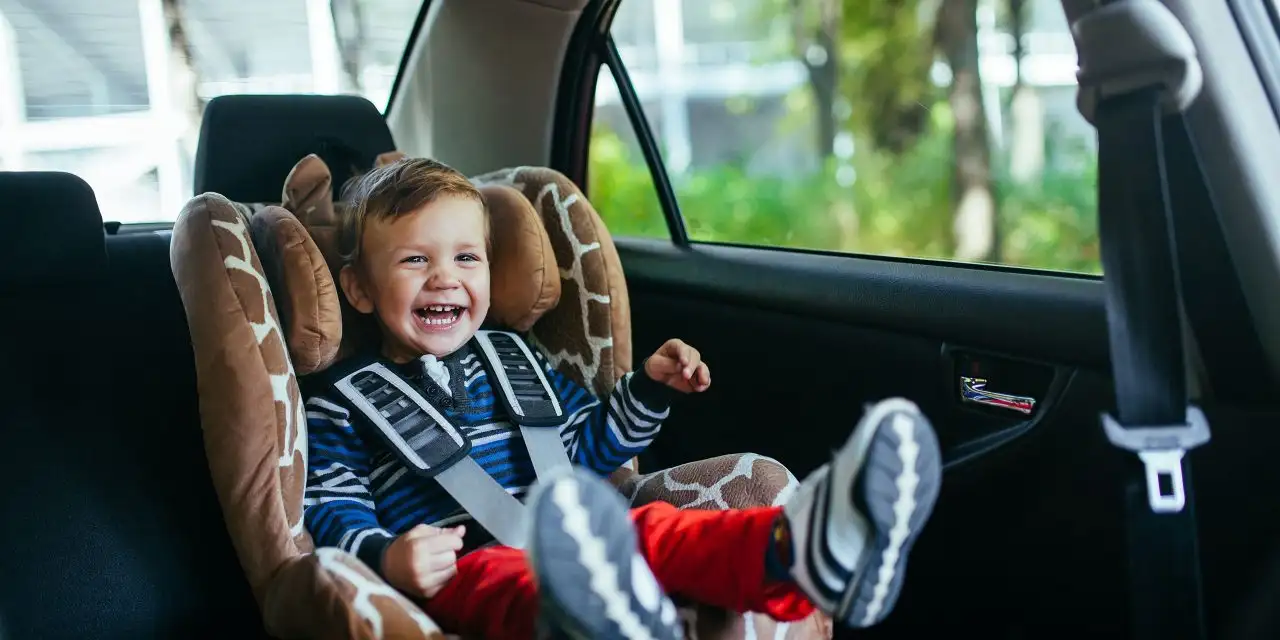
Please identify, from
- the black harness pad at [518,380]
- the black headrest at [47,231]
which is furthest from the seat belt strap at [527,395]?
the black headrest at [47,231]

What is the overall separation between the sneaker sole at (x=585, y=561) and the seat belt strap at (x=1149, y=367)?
534mm

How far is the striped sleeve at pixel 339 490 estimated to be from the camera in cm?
145

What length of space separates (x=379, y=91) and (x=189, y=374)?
137 centimetres

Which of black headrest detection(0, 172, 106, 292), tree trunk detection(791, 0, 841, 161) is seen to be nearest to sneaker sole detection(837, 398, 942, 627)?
black headrest detection(0, 172, 106, 292)

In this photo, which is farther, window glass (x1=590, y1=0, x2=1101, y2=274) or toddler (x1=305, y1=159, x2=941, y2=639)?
window glass (x1=590, y1=0, x2=1101, y2=274)

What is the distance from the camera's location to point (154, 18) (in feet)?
8.30

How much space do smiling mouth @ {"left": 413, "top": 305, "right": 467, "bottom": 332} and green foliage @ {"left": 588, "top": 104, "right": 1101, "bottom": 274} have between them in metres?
1.00

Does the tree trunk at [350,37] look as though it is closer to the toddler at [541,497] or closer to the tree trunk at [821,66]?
the toddler at [541,497]

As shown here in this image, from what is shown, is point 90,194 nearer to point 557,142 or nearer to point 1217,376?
point 557,142

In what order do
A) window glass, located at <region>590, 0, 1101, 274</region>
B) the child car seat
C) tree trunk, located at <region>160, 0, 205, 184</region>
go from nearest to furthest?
the child car seat → tree trunk, located at <region>160, 0, 205, 184</region> → window glass, located at <region>590, 0, 1101, 274</region>

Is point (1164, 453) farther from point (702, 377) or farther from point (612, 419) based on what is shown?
point (612, 419)

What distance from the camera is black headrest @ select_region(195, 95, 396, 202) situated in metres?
1.92

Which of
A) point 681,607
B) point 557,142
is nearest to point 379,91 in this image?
point 557,142

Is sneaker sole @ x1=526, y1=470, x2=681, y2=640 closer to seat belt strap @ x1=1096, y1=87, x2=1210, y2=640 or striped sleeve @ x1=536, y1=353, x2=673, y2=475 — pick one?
seat belt strap @ x1=1096, y1=87, x2=1210, y2=640
